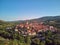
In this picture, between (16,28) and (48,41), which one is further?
(16,28)

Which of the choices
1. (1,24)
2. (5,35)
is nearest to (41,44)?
(5,35)

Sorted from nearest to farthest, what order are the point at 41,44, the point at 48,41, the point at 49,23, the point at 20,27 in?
the point at 41,44 < the point at 48,41 < the point at 20,27 < the point at 49,23

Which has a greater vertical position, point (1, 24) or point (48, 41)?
point (1, 24)

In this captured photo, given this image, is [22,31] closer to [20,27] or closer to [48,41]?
[20,27]

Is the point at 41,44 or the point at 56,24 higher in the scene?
the point at 56,24

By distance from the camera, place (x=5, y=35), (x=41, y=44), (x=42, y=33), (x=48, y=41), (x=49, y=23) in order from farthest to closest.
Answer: (x=49, y=23), (x=42, y=33), (x=5, y=35), (x=48, y=41), (x=41, y=44)

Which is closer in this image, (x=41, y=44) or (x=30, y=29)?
(x=41, y=44)

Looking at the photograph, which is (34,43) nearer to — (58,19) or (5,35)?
(5,35)

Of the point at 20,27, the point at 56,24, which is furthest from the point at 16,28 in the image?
the point at 56,24

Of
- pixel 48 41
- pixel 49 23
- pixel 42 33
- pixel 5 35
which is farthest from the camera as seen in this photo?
pixel 49 23
